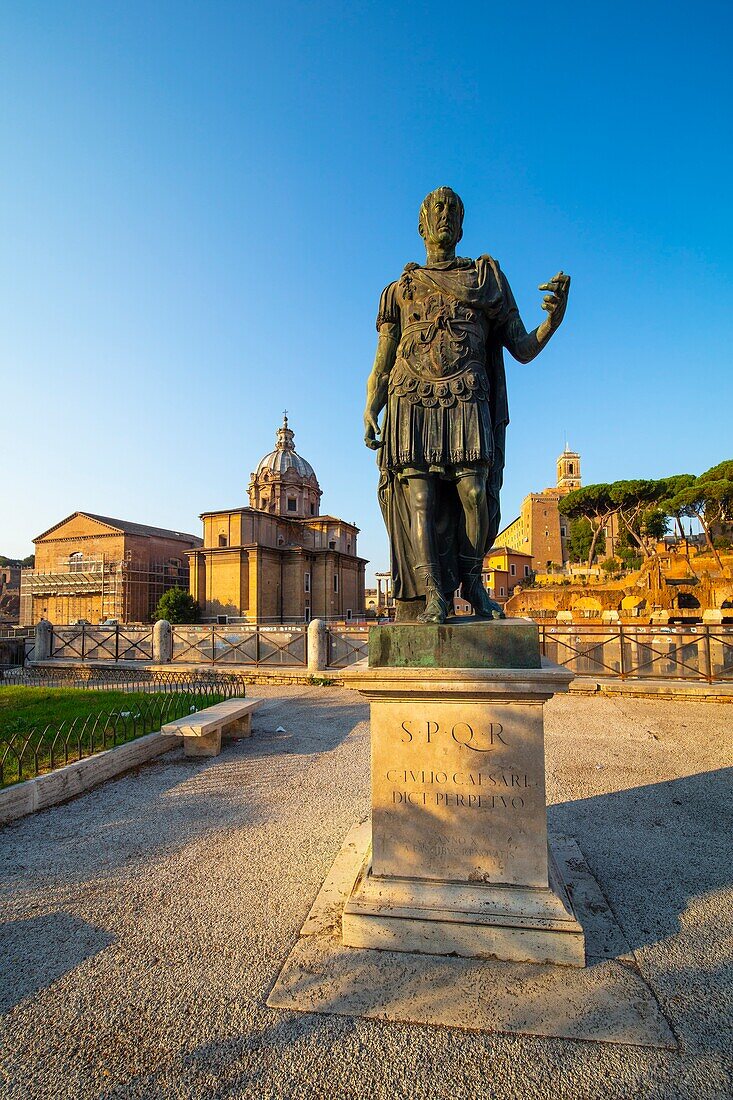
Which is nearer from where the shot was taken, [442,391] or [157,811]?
[442,391]

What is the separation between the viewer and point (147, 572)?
4856 cm

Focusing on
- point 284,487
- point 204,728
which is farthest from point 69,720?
point 284,487

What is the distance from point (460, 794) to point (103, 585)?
49986 millimetres

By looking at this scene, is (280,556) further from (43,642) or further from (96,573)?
(43,642)

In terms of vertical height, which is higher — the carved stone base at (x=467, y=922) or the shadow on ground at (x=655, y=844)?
the carved stone base at (x=467, y=922)

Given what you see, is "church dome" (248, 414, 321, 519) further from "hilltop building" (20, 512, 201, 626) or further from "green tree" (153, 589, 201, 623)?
"green tree" (153, 589, 201, 623)

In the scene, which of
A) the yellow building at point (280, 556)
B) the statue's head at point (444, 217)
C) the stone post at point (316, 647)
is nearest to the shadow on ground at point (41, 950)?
the statue's head at point (444, 217)

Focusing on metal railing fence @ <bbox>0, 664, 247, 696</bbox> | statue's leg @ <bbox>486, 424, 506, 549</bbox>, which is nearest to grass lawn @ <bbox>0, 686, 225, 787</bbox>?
metal railing fence @ <bbox>0, 664, 247, 696</bbox>

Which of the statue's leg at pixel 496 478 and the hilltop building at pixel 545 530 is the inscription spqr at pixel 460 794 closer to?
the statue's leg at pixel 496 478

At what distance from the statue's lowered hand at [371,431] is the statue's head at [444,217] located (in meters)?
1.20

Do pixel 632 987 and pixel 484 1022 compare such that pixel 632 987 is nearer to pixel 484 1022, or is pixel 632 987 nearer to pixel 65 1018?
pixel 484 1022

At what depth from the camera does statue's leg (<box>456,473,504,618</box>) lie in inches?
127

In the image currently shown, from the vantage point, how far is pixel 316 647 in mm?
13023

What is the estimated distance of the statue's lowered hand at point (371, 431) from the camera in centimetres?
350
